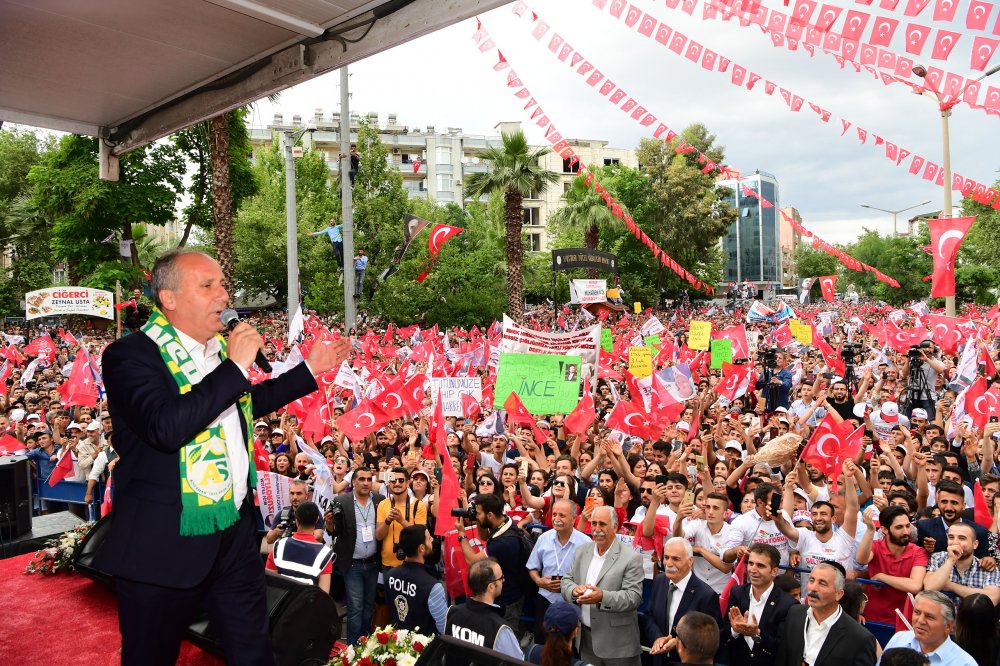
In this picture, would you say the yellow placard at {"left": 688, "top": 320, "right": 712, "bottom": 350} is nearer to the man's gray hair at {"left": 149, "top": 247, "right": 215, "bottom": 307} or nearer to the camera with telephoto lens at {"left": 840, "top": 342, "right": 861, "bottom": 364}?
the camera with telephoto lens at {"left": 840, "top": 342, "right": 861, "bottom": 364}

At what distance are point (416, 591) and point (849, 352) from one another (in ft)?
55.2

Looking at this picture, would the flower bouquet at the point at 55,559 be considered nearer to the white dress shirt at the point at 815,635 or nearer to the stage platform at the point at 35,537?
the stage platform at the point at 35,537

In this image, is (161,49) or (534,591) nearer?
(161,49)

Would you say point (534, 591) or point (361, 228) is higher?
point (361, 228)

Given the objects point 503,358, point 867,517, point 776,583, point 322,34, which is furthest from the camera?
point 503,358

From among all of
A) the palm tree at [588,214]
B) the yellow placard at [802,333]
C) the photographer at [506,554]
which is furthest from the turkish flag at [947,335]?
the palm tree at [588,214]

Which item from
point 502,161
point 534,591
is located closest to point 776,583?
point 534,591

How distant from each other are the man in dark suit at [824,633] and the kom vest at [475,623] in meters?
1.86

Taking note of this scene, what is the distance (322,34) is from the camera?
11.8 ft

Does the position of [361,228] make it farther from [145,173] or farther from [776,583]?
[776,583]

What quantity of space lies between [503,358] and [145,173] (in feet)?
83.7

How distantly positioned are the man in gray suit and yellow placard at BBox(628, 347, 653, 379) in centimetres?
790

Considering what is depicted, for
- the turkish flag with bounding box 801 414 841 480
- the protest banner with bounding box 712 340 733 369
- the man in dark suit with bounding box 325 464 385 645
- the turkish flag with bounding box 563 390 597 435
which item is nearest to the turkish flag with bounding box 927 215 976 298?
the protest banner with bounding box 712 340 733 369

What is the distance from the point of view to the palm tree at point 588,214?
38.1 meters
